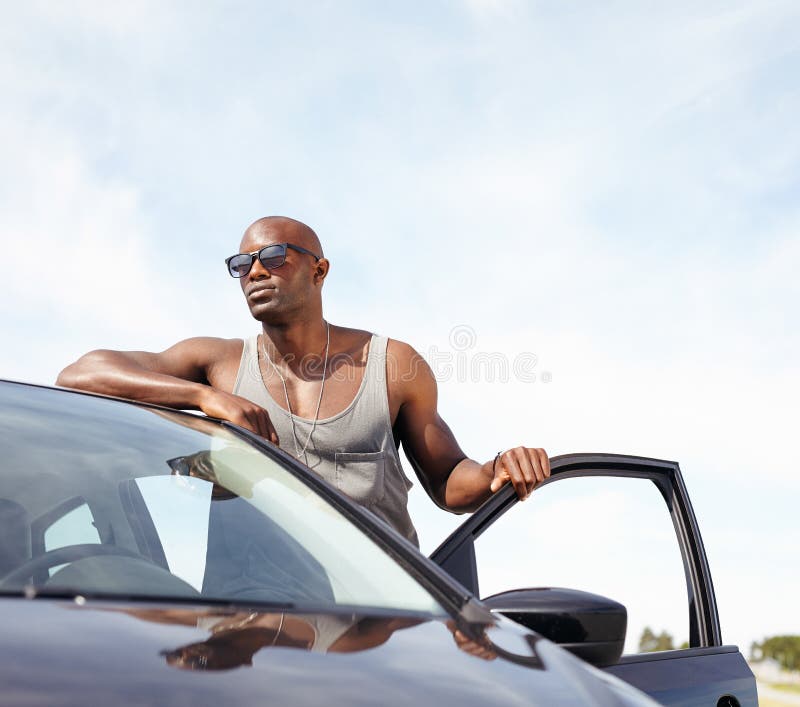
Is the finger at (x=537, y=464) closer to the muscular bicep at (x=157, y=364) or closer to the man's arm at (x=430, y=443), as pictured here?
the man's arm at (x=430, y=443)

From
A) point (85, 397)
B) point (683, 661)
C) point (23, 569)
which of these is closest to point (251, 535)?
point (23, 569)

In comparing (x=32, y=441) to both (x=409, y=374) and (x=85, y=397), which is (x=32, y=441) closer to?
(x=85, y=397)

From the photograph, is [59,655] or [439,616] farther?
[439,616]

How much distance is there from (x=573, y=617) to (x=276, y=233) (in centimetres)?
251

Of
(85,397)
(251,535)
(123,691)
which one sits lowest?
(123,691)

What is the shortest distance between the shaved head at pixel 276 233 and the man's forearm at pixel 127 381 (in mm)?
787

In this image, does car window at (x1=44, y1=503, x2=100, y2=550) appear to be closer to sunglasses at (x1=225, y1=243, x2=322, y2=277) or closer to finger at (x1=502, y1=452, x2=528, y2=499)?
finger at (x1=502, y1=452, x2=528, y2=499)

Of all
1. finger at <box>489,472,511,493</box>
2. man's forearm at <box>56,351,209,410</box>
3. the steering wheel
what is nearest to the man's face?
man's forearm at <box>56,351,209,410</box>

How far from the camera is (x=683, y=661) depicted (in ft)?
7.98

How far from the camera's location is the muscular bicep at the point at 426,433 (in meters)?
3.39

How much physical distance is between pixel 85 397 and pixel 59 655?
1.13 meters

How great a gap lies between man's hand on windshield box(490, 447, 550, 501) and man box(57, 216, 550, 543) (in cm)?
30

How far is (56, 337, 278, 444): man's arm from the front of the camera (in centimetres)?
263

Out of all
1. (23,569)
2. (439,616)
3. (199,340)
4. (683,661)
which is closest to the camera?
(439,616)
